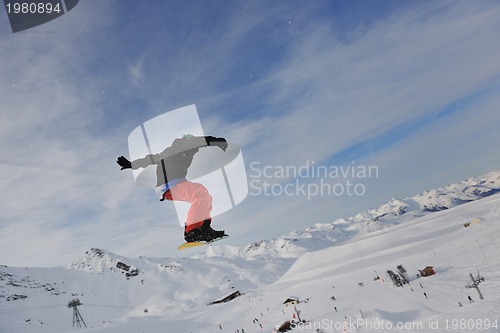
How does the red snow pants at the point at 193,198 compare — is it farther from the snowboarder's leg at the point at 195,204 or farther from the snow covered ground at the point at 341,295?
the snow covered ground at the point at 341,295

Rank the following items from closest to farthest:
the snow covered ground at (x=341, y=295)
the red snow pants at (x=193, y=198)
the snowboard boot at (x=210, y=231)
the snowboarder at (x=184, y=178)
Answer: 1. the snowboarder at (x=184, y=178)
2. the red snow pants at (x=193, y=198)
3. the snowboard boot at (x=210, y=231)
4. the snow covered ground at (x=341, y=295)

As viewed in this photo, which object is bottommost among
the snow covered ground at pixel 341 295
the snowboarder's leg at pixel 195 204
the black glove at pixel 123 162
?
the snow covered ground at pixel 341 295

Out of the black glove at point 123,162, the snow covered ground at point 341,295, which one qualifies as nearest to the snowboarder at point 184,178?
the black glove at point 123,162

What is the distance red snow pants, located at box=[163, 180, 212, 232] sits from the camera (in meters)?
4.98

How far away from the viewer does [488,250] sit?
147ft

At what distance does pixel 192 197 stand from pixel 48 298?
7006 inches

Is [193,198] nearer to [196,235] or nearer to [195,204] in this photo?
[195,204]

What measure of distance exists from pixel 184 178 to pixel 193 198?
1.11 feet

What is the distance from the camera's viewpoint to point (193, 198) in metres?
5.02

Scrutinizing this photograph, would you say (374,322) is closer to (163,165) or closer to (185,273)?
(163,165)

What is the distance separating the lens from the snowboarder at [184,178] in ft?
15.4

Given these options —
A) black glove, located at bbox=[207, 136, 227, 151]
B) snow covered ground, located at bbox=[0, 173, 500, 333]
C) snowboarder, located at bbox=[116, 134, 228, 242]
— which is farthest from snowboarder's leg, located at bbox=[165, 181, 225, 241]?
snow covered ground, located at bbox=[0, 173, 500, 333]

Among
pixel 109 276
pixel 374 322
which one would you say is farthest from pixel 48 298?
pixel 374 322

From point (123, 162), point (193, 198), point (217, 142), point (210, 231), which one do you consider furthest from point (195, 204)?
point (123, 162)
